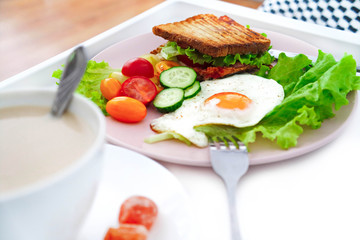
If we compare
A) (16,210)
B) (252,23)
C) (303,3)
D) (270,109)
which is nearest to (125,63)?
(270,109)

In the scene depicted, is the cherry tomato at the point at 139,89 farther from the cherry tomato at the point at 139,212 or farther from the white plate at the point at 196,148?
the cherry tomato at the point at 139,212

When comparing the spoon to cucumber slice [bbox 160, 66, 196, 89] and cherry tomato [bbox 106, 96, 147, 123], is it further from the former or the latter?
cucumber slice [bbox 160, 66, 196, 89]

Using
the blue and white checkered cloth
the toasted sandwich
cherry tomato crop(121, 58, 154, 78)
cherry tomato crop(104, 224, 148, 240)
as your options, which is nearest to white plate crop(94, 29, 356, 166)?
cherry tomato crop(121, 58, 154, 78)

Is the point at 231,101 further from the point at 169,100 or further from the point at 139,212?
the point at 139,212

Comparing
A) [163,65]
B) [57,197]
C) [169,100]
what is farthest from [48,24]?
[57,197]

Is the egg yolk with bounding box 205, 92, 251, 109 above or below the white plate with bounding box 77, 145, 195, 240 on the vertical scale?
below

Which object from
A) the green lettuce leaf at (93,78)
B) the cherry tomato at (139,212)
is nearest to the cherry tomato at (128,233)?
the cherry tomato at (139,212)

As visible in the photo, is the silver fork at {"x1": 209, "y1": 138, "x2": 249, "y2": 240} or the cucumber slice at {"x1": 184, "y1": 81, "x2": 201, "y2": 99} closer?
the silver fork at {"x1": 209, "y1": 138, "x2": 249, "y2": 240}
